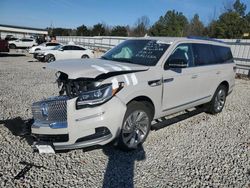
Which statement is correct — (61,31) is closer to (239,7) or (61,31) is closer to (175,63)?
(239,7)

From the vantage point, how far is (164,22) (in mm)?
58125

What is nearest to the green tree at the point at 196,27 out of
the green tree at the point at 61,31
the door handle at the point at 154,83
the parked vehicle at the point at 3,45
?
the parked vehicle at the point at 3,45

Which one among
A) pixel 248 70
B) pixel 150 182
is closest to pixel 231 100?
pixel 150 182

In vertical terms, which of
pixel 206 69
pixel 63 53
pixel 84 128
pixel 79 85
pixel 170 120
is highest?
pixel 206 69

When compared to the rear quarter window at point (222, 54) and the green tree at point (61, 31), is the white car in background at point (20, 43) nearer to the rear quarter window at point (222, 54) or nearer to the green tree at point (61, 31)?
the rear quarter window at point (222, 54)

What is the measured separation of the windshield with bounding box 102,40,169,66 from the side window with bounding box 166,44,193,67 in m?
0.21

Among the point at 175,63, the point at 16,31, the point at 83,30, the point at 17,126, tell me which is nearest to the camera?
the point at 175,63

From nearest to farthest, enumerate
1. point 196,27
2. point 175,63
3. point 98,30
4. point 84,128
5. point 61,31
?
point 84,128
point 175,63
point 196,27
point 98,30
point 61,31

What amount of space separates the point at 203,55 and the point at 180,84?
129 centimetres

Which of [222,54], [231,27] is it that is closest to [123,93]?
[222,54]

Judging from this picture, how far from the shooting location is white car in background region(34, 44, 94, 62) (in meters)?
17.6

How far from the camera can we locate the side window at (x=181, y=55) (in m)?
4.27

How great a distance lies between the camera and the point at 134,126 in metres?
3.91

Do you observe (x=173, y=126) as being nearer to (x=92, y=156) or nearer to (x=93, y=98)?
(x=92, y=156)
